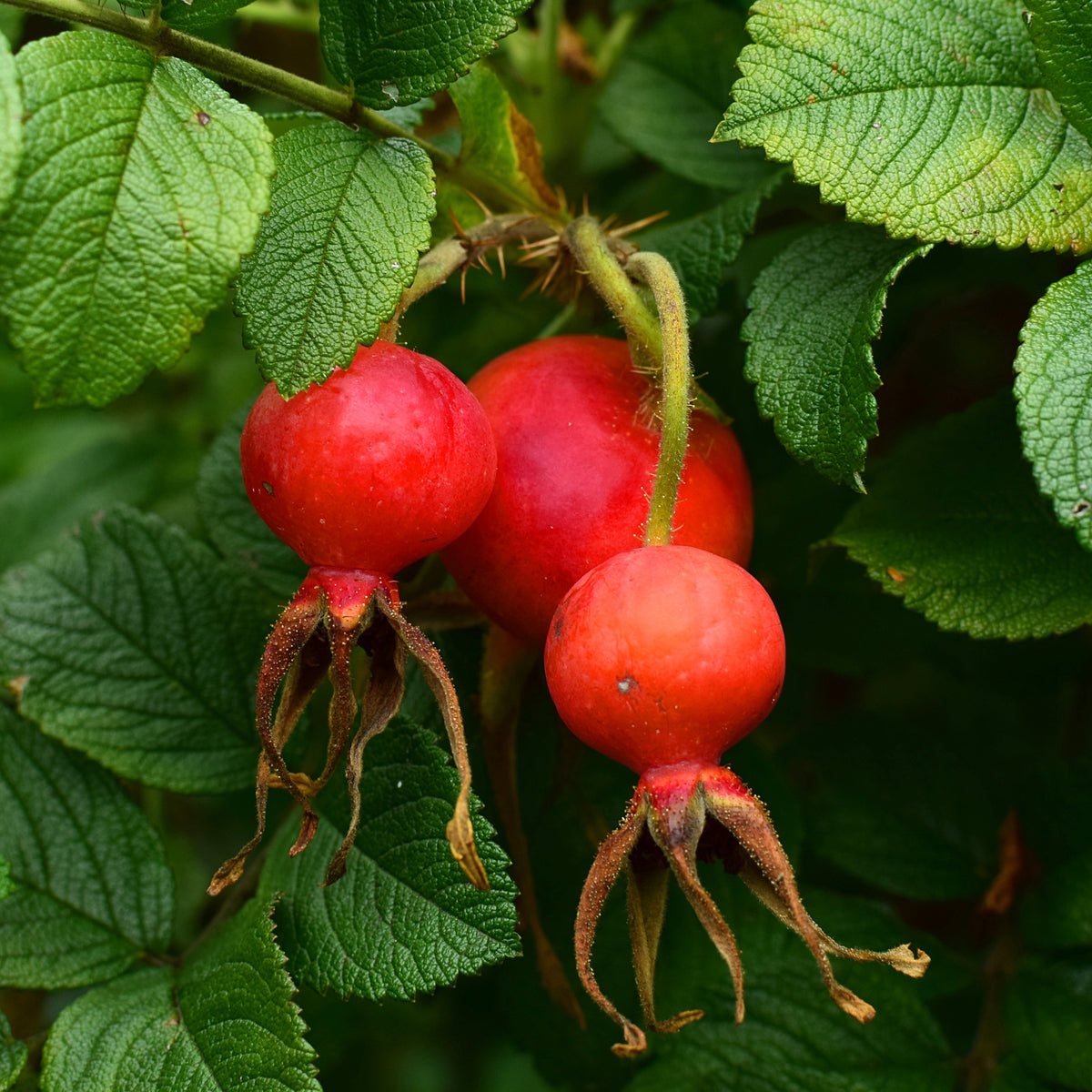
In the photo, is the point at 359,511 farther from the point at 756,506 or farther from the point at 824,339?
the point at 756,506

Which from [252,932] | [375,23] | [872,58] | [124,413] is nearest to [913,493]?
[872,58]

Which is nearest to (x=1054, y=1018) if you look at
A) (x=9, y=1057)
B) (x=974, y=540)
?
(x=974, y=540)

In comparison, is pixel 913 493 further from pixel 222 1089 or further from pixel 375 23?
pixel 222 1089

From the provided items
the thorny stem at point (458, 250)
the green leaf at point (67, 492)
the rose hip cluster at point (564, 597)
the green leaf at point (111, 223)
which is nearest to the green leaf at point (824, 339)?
the rose hip cluster at point (564, 597)

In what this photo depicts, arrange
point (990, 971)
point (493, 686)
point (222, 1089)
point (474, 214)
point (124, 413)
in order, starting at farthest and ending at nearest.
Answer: point (124, 413) < point (990, 971) < point (474, 214) < point (493, 686) < point (222, 1089)

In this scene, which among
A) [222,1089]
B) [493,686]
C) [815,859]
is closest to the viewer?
[222,1089]

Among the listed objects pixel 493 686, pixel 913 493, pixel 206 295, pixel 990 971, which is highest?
pixel 206 295

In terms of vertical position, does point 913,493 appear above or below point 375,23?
below
